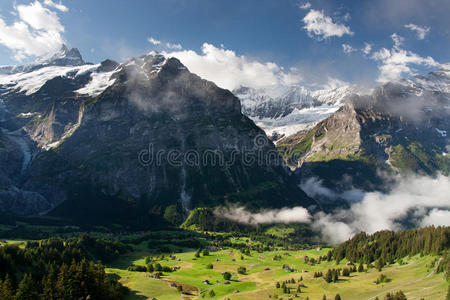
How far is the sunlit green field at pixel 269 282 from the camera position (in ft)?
317

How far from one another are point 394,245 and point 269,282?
5454 cm

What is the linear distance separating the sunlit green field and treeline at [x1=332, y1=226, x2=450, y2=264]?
5.04 meters

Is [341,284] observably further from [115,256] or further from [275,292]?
[115,256]

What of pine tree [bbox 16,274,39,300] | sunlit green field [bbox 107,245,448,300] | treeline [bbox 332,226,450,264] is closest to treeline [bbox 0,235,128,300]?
pine tree [bbox 16,274,39,300]

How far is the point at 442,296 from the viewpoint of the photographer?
80250 mm

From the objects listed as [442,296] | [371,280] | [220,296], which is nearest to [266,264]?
[220,296]

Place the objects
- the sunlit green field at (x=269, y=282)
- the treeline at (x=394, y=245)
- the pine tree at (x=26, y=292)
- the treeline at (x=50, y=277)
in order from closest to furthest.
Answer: the pine tree at (x=26, y=292)
the treeline at (x=50, y=277)
the sunlit green field at (x=269, y=282)
the treeline at (x=394, y=245)

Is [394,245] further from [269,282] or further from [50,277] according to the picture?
[50,277]

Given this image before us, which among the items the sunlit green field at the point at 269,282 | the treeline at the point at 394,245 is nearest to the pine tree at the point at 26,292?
the sunlit green field at the point at 269,282

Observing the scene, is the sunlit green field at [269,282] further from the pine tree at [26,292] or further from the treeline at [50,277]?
the pine tree at [26,292]

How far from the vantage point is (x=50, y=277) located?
9531 cm

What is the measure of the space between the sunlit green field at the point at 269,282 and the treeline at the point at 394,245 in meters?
5.04

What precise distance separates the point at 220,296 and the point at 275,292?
821 inches

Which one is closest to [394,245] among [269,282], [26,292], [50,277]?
[269,282]
